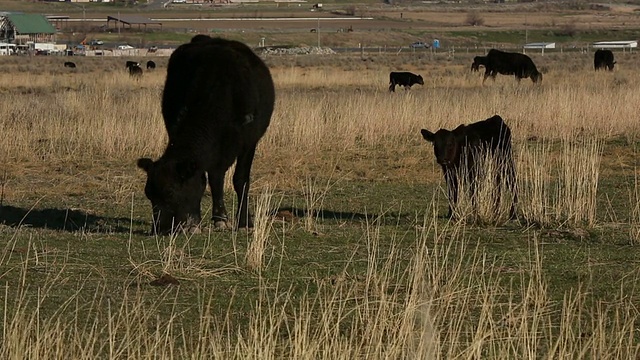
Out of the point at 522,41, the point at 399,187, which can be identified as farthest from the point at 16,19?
the point at 399,187

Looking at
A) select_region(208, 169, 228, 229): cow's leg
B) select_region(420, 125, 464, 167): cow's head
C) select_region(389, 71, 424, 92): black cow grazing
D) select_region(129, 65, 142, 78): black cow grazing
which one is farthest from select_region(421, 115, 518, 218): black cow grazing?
select_region(129, 65, 142, 78): black cow grazing

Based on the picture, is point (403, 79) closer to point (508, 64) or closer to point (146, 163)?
point (508, 64)

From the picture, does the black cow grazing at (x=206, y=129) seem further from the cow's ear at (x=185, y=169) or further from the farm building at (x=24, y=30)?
the farm building at (x=24, y=30)

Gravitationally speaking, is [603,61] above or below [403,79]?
above

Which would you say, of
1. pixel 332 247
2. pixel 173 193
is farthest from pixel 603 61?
pixel 332 247

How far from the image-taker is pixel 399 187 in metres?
16.1

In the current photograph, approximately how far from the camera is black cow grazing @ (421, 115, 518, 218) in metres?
12.5

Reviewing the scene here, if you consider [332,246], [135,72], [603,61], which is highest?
[332,246]

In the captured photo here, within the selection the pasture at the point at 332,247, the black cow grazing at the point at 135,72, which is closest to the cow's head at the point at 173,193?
the pasture at the point at 332,247

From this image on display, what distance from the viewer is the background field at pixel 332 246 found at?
6684mm

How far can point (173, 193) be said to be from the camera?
10922mm

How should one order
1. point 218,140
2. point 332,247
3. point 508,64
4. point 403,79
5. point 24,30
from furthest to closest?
point 24,30, point 508,64, point 403,79, point 218,140, point 332,247

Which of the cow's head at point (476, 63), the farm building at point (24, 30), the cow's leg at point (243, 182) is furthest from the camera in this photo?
the farm building at point (24, 30)

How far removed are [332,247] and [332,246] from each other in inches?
3.1
